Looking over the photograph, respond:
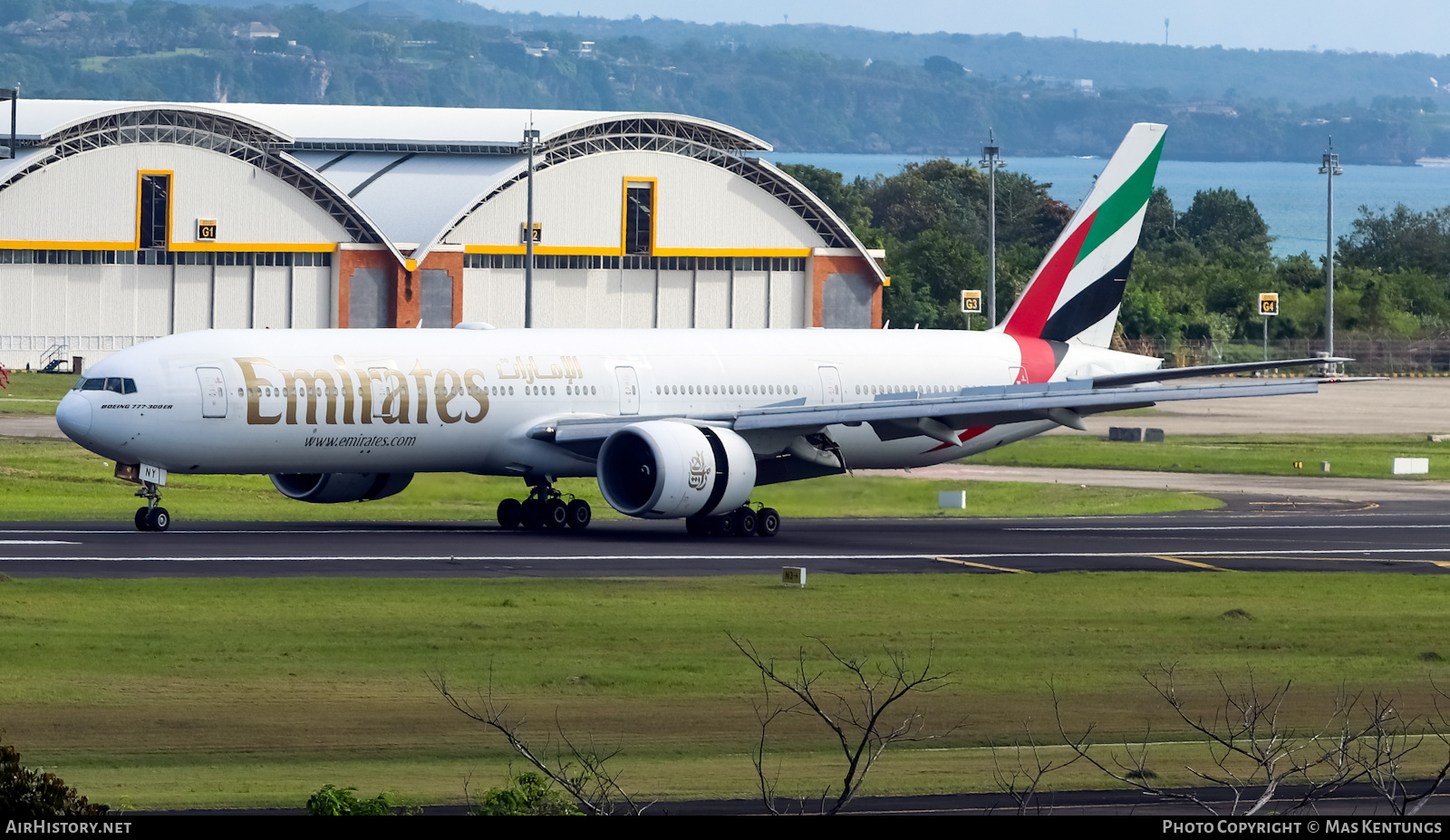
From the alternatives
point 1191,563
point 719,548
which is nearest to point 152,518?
point 719,548

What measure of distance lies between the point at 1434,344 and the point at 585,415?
333ft

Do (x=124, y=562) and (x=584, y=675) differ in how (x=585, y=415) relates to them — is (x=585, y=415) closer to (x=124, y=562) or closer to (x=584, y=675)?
(x=124, y=562)

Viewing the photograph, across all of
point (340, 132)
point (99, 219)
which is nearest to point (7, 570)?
point (99, 219)

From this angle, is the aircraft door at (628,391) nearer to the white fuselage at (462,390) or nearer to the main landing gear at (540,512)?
the white fuselage at (462,390)

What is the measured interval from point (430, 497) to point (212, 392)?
31.5 feet

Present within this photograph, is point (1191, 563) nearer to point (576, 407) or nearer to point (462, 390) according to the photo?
point (576, 407)

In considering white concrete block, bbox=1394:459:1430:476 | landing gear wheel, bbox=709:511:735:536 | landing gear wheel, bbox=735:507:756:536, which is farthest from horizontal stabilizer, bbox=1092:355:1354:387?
white concrete block, bbox=1394:459:1430:476

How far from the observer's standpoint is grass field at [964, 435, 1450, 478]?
75312mm

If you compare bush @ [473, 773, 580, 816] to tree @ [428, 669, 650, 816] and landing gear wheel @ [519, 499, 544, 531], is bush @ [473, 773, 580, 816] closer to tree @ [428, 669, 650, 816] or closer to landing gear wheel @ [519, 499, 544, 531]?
tree @ [428, 669, 650, 816]

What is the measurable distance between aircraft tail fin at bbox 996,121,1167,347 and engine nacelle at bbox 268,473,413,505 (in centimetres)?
1851

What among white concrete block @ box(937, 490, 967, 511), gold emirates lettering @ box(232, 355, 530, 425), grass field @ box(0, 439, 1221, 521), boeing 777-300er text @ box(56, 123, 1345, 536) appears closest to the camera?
boeing 777-300er text @ box(56, 123, 1345, 536)

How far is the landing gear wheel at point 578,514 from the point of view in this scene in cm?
5044

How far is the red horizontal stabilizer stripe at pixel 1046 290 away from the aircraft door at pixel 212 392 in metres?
23.0

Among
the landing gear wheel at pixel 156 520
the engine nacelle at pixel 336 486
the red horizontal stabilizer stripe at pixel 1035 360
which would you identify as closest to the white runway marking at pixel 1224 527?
the red horizontal stabilizer stripe at pixel 1035 360
